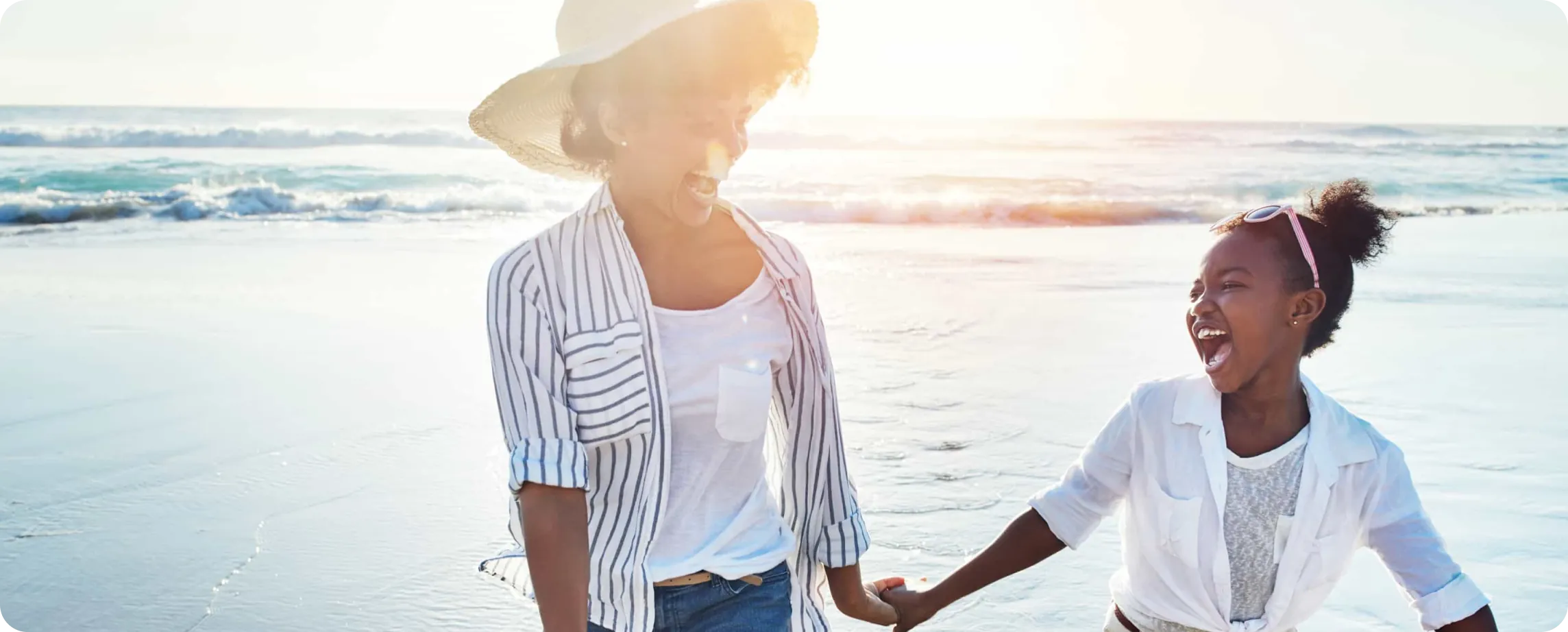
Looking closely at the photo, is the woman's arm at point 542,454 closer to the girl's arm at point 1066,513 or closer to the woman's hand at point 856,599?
the woman's hand at point 856,599

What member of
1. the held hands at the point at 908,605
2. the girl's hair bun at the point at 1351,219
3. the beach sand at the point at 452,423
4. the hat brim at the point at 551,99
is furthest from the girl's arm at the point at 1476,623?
the hat brim at the point at 551,99

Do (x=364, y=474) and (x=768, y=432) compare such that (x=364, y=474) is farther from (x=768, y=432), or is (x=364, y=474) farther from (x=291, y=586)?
(x=768, y=432)

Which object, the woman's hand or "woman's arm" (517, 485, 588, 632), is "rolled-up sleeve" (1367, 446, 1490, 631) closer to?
the woman's hand

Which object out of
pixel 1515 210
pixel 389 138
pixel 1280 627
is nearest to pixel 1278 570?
pixel 1280 627

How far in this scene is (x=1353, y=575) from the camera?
167 inches

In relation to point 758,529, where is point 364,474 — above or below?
below

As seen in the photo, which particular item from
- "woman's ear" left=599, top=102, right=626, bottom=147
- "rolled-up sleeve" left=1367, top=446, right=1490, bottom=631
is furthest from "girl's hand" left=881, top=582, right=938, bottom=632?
"woman's ear" left=599, top=102, right=626, bottom=147

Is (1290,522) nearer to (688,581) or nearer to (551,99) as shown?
(688,581)

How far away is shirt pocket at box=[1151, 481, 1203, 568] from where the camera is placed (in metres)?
2.52

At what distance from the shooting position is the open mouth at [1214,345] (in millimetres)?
2596

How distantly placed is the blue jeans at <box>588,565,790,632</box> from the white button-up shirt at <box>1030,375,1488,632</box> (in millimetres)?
812

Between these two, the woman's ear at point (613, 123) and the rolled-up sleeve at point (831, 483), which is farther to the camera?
the rolled-up sleeve at point (831, 483)

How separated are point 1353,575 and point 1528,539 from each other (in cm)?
84

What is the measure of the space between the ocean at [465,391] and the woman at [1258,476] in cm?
142
